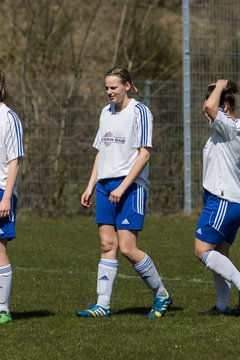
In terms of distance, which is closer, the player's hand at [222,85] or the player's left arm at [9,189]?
the player's left arm at [9,189]

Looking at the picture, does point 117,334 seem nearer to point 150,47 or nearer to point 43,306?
point 43,306

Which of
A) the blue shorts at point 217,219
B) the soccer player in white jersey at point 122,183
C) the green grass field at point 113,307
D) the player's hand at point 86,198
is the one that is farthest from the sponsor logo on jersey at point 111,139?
the green grass field at point 113,307

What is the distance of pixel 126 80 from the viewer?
8.47m

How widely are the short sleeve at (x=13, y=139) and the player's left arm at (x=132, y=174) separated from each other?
0.79 metres

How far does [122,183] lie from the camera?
26.8ft

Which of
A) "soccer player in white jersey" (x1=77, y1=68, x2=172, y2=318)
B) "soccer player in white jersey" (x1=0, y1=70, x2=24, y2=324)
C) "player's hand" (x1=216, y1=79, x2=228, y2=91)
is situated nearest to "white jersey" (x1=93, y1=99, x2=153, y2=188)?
"soccer player in white jersey" (x1=77, y1=68, x2=172, y2=318)

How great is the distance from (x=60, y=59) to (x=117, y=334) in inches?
598

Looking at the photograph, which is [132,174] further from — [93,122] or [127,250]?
[93,122]

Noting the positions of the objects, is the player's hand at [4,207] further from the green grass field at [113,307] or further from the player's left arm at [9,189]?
the green grass field at [113,307]

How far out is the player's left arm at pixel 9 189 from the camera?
7.85 meters

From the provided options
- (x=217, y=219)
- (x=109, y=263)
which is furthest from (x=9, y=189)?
(x=217, y=219)

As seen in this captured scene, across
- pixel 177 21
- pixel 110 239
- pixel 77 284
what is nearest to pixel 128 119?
pixel 110 239

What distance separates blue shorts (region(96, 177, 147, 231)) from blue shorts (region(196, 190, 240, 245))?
0.51 metres

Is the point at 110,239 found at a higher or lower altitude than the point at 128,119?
lower
